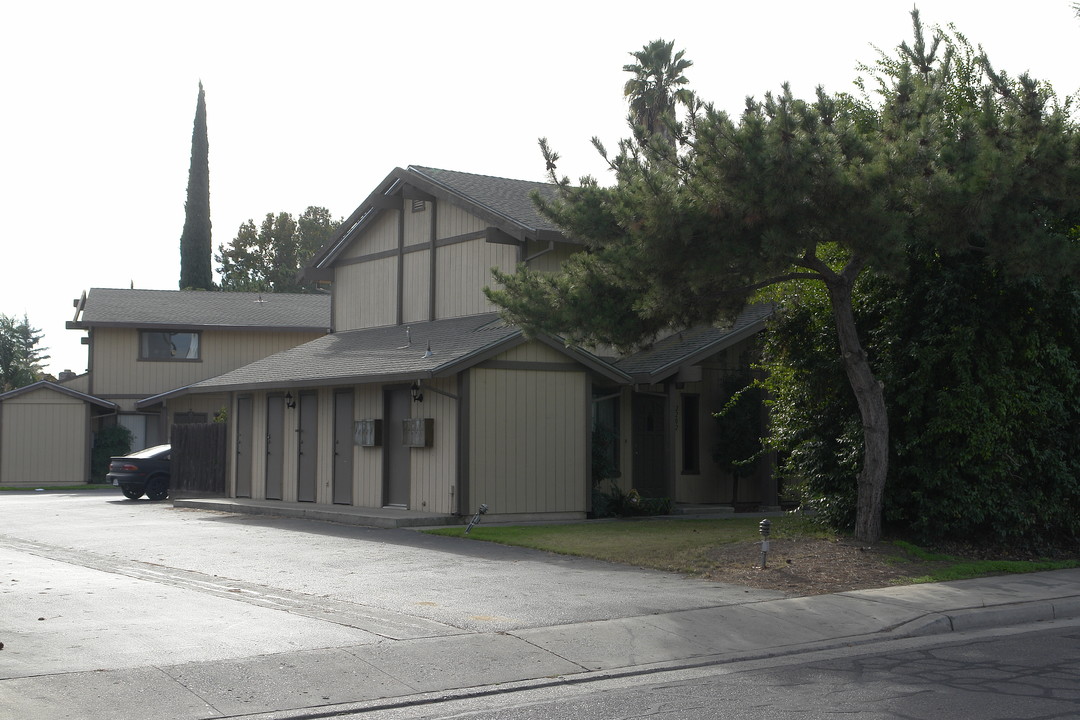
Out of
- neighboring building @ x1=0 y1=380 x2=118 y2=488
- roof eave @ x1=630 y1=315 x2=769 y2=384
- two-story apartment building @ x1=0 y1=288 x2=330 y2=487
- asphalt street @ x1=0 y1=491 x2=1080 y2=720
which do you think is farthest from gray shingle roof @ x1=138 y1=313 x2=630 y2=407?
neighboring building @ x1=0 y1=380 x2=118 y2=488

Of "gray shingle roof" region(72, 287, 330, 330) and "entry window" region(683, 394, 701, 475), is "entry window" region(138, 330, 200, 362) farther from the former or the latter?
"entry window" region(683, 394, 701, 475)

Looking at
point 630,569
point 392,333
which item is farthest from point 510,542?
point 392,333

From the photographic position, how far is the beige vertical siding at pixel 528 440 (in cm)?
1922

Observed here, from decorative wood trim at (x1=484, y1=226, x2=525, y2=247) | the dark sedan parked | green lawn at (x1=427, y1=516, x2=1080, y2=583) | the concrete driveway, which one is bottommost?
the concrete driveway

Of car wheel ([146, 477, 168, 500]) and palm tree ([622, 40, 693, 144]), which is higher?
palm tree ([622, 40, 693, 144])

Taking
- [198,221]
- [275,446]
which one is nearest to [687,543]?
[275,446]

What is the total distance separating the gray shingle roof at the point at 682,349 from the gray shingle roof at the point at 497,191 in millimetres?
3116

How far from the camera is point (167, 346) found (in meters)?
38.7

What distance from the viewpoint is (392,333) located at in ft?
81.4

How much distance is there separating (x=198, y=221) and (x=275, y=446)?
36028 millimetres

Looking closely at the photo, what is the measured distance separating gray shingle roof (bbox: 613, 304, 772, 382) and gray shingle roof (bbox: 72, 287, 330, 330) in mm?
20099

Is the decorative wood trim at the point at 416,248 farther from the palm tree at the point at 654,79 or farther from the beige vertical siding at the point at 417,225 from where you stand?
the palm tree at the point at 654,79

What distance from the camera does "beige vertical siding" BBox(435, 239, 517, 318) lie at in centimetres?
2289

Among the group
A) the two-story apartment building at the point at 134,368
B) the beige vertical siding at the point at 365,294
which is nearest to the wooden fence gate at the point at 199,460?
the beige vertical siding at the point at 365,294
